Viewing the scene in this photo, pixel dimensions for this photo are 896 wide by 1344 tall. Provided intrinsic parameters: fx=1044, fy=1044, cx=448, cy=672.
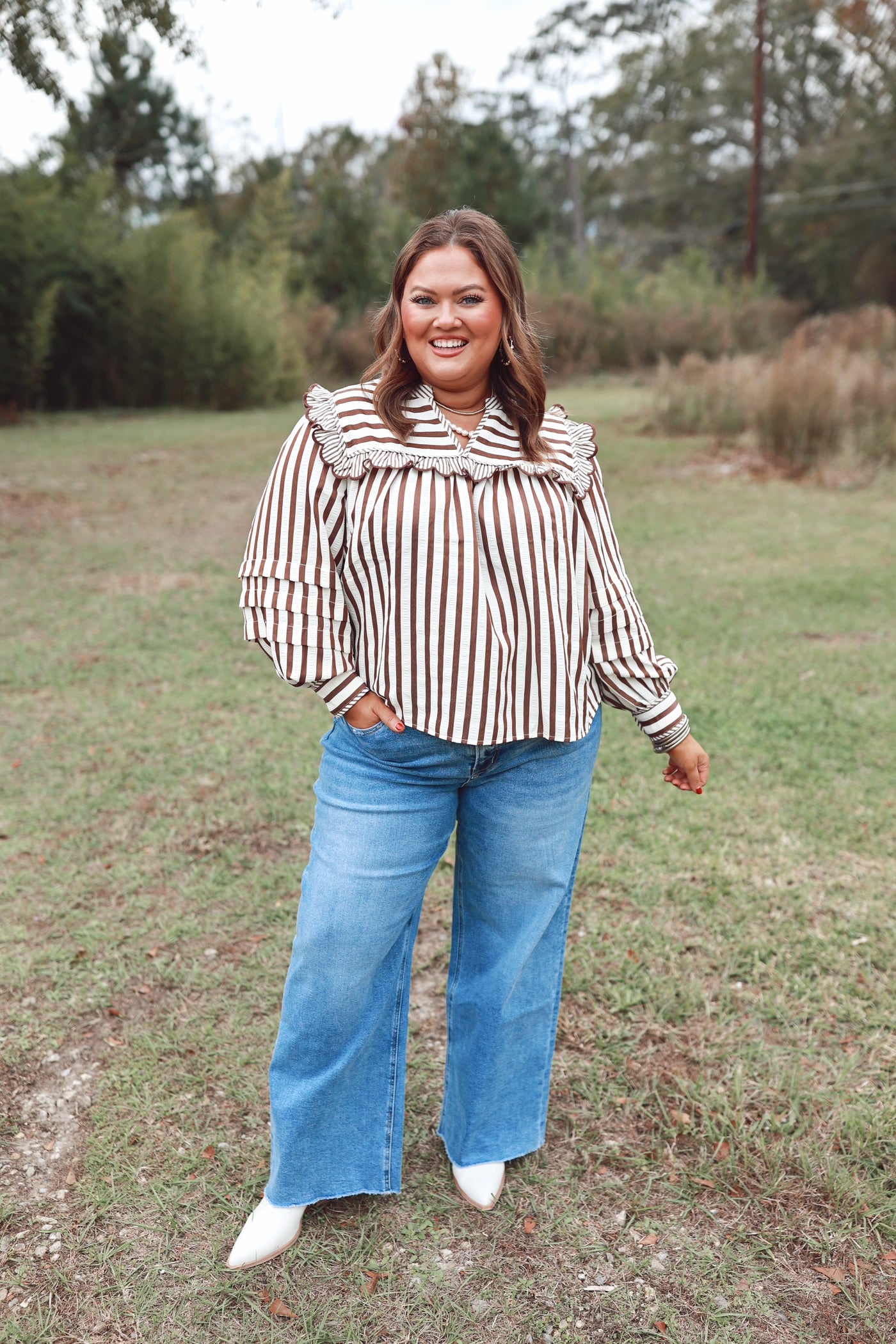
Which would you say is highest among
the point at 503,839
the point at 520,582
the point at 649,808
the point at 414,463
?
the point at 414,463

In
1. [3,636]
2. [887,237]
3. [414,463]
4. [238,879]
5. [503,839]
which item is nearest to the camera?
[414,463]

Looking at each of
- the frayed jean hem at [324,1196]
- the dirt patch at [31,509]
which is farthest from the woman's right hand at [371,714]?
the dirt patch at [31,509]

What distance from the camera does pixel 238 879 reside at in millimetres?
3234

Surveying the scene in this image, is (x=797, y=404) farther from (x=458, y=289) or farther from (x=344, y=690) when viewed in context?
(x=344, y=690)

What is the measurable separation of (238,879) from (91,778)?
3.40 feet

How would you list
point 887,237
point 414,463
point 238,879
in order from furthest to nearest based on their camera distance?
1. point 887,237
2. point 238,879
3. point 414,463

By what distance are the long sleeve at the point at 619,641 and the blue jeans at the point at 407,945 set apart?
0.33ft

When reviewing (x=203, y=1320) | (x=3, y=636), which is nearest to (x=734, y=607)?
(x=3, y=636)

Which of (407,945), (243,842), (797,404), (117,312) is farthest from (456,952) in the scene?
(117,312)

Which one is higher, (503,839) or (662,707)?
(662,707)

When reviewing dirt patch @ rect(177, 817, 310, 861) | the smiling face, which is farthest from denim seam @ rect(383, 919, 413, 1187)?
dirt patch @ rect(177, 817, 310, 861)

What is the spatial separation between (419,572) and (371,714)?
0.24 m

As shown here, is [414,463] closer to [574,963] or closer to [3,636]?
[574,963]

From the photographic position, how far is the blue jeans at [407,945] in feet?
5.52
